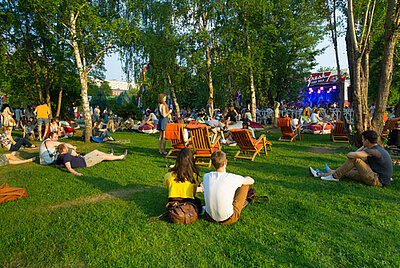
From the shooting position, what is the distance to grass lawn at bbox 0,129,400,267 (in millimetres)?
2701

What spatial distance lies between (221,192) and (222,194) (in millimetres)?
29

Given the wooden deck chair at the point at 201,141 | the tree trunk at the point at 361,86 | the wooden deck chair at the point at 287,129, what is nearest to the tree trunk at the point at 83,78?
the wooden deck chair at the point at 201,141

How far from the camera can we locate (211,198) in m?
3.29

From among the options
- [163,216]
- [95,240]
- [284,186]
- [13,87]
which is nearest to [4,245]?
[95,240]

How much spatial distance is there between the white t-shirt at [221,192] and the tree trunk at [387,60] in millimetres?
6494

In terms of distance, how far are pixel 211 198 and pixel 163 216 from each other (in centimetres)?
86

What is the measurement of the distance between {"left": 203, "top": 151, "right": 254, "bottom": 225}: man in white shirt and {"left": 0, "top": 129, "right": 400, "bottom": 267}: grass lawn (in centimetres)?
15

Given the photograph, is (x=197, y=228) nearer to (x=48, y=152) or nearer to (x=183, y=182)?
(x=183, y=182)

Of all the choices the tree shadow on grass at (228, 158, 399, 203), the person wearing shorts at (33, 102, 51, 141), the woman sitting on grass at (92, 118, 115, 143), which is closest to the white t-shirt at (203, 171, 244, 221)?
the tree shadow on grass at (228, 158, 399, 203)

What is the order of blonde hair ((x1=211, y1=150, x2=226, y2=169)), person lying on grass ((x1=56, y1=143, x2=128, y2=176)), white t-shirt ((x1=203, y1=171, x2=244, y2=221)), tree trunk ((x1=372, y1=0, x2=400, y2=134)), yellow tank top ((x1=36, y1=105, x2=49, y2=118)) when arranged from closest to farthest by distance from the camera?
white t-shirt ((x1=203, y1=171, x2=244, y2=221)), blonde hair ((x1=211, y1=150, x2=226, y2=169)), person lying on grass ((x1=56, y1=143, x2=128, y2=176)), tree trunk ((x1=372, y1=0, x2=400, y2=134)), yellow tank top ((x1=36, y1=105, x2=49, y2=118))

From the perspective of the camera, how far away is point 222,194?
3.22 m

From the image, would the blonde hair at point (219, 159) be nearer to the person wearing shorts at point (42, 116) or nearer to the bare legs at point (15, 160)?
the bare legs at point (15, 160)

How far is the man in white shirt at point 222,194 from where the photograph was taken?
3240mm

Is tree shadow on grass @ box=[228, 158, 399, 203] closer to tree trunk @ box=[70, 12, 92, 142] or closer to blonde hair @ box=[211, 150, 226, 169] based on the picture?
blonde hair @ box=[211, 150, 226, 169]
